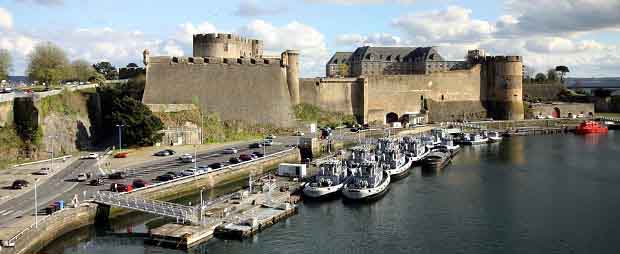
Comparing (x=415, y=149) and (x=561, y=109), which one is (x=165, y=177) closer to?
(x=415, y=149)

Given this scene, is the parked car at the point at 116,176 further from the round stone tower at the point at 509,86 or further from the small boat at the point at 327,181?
the round stone tower at the point at 509,86

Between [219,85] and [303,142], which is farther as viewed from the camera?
[219,85]

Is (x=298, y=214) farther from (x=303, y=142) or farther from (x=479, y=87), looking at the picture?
(x=479, y=87)

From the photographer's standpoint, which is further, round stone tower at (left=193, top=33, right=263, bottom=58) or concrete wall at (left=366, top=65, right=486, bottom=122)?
concrete wall at (left=366, top=65, right=486, bottom=122)

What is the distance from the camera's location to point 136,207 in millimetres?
22859

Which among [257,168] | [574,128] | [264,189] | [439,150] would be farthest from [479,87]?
[264,189]

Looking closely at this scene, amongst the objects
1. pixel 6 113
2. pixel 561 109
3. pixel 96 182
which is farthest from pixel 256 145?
pixel 561 109

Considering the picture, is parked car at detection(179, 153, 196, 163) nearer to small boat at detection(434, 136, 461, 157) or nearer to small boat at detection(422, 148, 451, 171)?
small boat at detection(422, 148, 451, 171)

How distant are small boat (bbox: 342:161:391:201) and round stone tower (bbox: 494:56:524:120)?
103ft

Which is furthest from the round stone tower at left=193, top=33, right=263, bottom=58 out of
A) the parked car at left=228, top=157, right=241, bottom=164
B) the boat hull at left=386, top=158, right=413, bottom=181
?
the boat hull at left=386, top=158, right=413, bottom=181

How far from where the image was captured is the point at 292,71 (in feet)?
155

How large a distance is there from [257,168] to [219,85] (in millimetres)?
12358

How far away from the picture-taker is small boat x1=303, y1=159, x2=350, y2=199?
28.0m

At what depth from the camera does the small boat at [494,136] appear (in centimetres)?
5078
